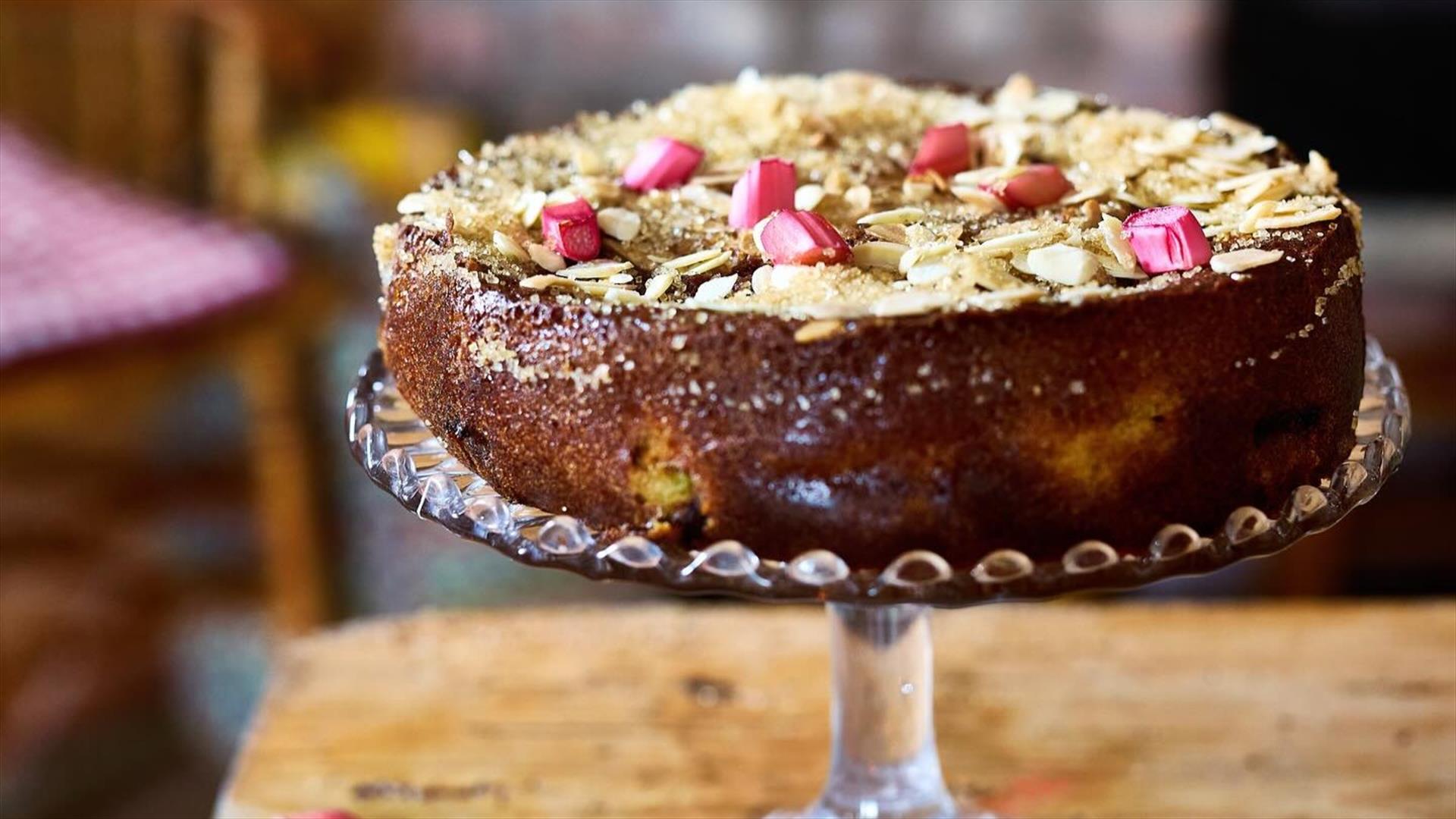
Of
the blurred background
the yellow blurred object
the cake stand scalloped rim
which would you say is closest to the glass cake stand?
the cake stand scalloped rim

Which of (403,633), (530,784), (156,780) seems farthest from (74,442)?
(530,784)

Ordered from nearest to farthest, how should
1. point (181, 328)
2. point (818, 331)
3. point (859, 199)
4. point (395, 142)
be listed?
point (818, 331) < point (859, 199) < point (181, 328) < point (395, 142)

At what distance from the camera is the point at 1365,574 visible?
8.63 ft

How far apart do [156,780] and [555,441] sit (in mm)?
1867

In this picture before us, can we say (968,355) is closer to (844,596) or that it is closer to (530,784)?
(844,596)

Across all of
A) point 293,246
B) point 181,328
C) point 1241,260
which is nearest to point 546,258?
point 1241,260

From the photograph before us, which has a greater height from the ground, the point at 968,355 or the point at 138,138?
the point at 968,355

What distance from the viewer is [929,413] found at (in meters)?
0.75

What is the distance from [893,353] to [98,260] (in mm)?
1711

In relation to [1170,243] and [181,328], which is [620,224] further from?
[181,328]

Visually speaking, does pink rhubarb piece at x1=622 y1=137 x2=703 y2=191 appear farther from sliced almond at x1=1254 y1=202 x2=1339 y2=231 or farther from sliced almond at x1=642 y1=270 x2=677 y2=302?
sliced almond at x1=1254 y1=202 x2=1339 y2=231

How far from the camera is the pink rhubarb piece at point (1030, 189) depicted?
3.08ft

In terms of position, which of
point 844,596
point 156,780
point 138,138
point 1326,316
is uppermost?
point 1326,316

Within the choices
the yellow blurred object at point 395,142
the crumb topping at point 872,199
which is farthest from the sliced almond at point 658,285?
the yellow blurred object at point 395,142
